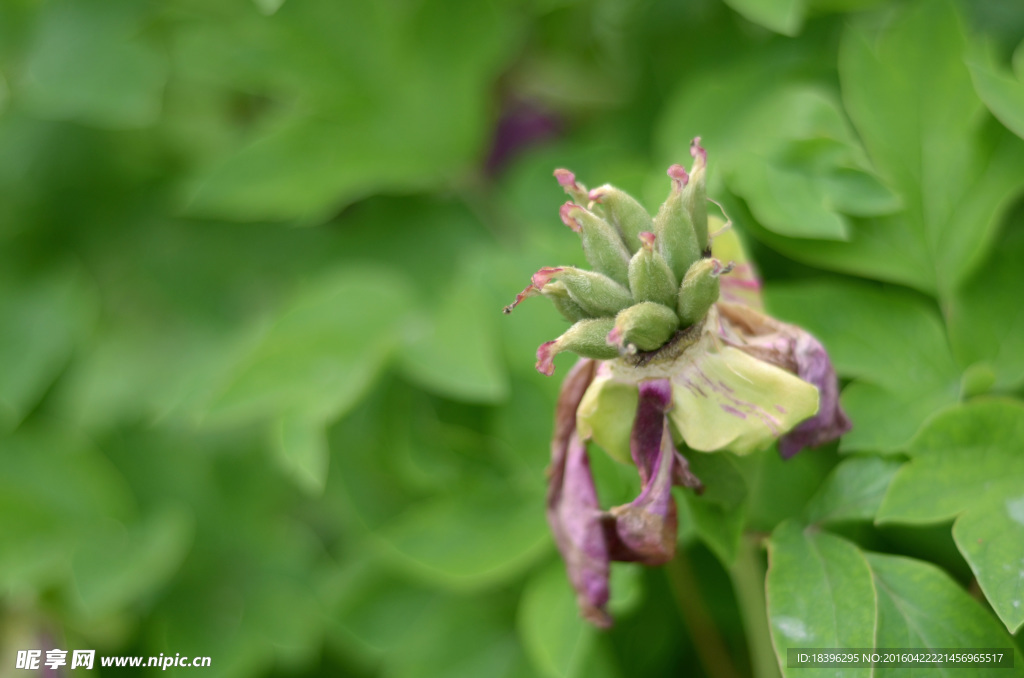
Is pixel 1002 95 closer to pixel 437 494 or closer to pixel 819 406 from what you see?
pixel 819 406

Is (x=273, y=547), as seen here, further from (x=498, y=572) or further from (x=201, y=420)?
(x=498, y=572)

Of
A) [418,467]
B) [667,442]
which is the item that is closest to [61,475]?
[418,467]

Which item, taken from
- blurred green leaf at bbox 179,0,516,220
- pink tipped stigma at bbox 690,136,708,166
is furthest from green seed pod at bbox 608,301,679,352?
blurred green leaf at bbox 179,0,516,220

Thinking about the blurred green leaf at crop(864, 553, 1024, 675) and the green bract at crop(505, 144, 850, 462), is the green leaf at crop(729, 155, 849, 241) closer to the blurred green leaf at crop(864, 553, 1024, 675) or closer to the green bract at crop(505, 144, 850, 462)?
the green bract at crop(505, 144, 850, 462)

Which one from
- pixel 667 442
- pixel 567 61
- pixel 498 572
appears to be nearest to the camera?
pixel 667 442

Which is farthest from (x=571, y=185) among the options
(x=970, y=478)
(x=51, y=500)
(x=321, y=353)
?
(x=51, y=500)

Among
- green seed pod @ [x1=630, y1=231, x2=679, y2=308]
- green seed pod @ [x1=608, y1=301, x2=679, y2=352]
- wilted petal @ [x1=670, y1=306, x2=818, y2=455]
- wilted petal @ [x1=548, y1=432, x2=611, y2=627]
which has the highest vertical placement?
green seed pod @ [x1=630, y1=231, x2=679, y2=308]
